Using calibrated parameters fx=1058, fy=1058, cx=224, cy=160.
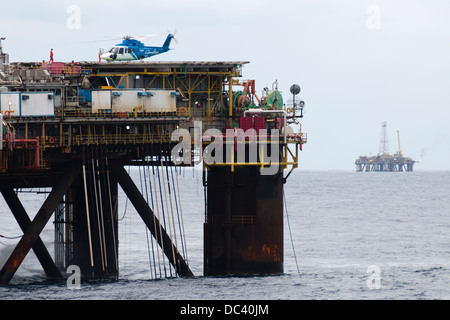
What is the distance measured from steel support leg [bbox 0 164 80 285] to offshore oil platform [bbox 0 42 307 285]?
0.06m

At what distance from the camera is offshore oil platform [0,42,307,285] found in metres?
64.6

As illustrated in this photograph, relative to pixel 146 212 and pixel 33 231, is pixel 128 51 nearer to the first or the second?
pixel 146 212

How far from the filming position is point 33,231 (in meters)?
64.4

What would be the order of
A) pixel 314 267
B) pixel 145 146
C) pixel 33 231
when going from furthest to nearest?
pixel 314 267 < pixel 145 146 < pixel 33 231

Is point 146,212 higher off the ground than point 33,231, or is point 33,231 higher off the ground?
point 146,212

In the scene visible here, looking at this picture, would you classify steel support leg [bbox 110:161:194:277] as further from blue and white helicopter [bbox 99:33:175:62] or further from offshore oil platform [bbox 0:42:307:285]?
blue and white helicopter [bbox 99:33:175:62]

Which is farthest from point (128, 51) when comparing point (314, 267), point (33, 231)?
point (314, 267)

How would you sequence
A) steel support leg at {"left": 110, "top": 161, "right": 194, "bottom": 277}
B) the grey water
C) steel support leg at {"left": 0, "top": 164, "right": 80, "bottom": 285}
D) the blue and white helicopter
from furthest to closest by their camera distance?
the blue and white helicopter → steel support leg at {"left": 110, "top": 161, "right": 194, "bottom": 277} → steel support leg at {"left": 0, "top": 164, "right": 80, "bottom": 285} → the grey water

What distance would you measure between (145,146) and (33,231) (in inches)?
346

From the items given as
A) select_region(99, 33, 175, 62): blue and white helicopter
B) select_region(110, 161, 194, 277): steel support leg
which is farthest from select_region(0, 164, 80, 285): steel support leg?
select_region(99, 33, 175, 62): blue and white helicopter

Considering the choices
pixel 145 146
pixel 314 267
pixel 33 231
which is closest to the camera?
pixel 33 231

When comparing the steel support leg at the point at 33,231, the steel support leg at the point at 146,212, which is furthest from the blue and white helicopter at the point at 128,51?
the steel support leg at the point at 33,231

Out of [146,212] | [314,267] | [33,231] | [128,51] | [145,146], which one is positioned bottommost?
[314,267]
